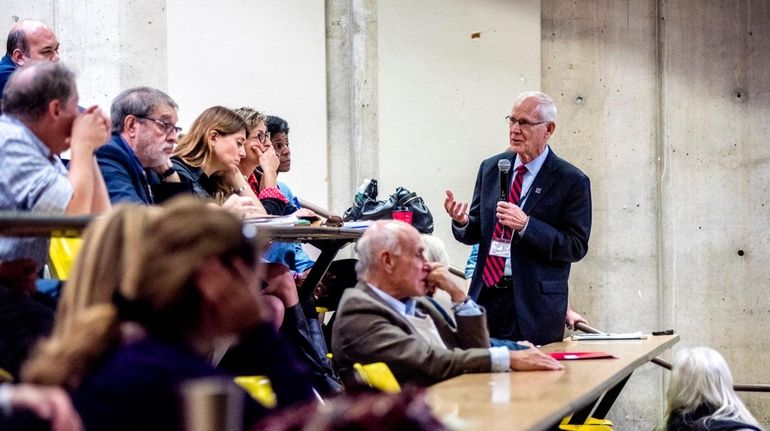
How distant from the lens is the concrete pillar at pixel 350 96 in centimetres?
680

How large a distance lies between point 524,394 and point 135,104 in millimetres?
1697

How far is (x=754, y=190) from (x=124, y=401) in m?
6.08

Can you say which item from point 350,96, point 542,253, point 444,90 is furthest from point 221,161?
point 444,90

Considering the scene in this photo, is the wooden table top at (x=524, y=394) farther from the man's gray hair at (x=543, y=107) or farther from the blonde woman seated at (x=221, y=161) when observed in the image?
the man's gray hair at (x=543, y=107)

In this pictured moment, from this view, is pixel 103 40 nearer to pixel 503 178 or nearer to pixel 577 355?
pixel 503 178

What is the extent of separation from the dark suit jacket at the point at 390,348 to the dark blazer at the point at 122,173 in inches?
28.7

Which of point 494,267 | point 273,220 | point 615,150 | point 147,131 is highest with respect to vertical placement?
point 615,150

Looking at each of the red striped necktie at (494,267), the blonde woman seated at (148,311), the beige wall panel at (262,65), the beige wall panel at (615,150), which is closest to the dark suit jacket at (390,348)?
the red striped necktie at (494,267)

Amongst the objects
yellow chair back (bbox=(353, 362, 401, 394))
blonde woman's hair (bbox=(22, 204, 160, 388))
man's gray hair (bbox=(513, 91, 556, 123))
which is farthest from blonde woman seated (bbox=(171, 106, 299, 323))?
blonde woman's hair (bbox=(22, 204, 160, 388))

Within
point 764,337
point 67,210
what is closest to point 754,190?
point 764,337

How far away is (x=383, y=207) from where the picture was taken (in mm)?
5660

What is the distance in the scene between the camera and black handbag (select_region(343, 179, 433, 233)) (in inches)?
223

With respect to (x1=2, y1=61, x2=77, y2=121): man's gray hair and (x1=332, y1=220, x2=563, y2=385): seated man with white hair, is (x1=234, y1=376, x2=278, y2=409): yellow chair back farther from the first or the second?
(x1=332, y1=220, x2=563, y2=385): seated man with white hair

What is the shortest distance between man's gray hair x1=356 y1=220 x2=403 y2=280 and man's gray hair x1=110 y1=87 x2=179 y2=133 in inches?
32.9
